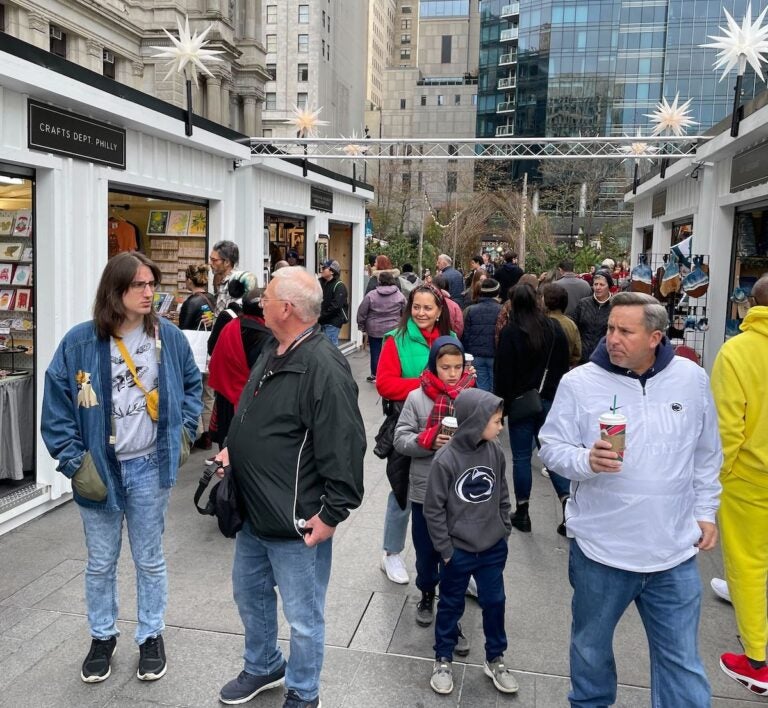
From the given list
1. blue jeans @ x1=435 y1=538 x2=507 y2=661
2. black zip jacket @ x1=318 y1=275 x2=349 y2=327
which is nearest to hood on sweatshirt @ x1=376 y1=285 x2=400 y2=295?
black zip jacket @ x1=318 y1=275 x2=349 y2=327

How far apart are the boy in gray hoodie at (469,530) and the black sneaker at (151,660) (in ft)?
4.25

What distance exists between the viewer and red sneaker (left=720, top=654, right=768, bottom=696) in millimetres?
3475

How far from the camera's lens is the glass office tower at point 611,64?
6925 centimetres

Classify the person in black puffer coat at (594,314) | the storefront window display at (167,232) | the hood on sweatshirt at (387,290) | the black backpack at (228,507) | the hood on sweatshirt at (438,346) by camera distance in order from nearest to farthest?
the black backpack at (228,507)
the hood on sweatshirt at (438,346)
the person in black puffer coat at (594,314)
the storefront window display at (167,232)
the hood on sweatshirt at (387,290)

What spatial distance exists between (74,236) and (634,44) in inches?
3036

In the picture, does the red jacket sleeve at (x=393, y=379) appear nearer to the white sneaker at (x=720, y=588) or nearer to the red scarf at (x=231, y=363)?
the red scarf at (x=231, y=363)

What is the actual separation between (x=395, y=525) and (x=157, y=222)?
652 centimetres

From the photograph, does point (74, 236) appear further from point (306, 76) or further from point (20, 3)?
point (306, 76)

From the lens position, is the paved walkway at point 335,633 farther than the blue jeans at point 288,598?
Yes

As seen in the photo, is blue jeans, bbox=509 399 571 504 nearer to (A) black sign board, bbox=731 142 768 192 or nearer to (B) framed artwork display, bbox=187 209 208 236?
(A) black sign board, bbox=731 142 768 192

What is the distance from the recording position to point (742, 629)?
11.7 feet

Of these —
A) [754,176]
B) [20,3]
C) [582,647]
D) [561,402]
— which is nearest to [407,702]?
[582,647]

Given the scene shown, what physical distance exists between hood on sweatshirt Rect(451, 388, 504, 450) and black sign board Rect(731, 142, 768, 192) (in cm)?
497

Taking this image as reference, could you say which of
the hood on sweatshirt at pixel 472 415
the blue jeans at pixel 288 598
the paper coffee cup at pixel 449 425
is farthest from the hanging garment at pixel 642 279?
the blue jeans at pixel 288 598
